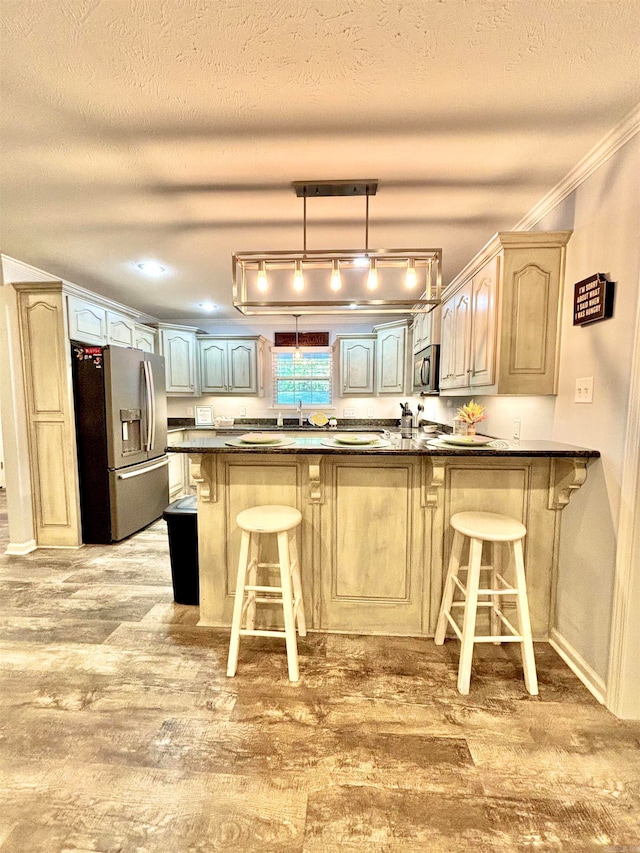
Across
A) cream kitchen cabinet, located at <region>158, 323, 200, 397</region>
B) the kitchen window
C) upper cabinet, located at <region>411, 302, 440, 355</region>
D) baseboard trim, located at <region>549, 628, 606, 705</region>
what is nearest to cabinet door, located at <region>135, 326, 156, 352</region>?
cream kitchen cabinet, located at <region>158, 323, 200, 397</region>

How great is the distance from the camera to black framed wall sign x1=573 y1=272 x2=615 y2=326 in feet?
5.31

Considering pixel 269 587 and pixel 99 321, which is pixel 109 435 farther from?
pixel 269 587

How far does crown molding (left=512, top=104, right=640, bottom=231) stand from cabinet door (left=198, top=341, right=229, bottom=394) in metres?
3.87

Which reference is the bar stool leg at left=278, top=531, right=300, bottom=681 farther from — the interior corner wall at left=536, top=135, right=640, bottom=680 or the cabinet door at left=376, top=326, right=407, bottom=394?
the cabinet door at left=376, top=326, right=407, bottom=394

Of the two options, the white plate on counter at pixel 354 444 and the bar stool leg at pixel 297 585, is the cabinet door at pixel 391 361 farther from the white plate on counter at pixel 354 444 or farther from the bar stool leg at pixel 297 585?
the bar stool leg at pixel 297 585

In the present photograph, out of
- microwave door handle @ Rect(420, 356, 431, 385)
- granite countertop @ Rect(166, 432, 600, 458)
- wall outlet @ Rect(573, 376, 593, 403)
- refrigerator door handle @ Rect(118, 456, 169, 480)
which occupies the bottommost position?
Result: refrigerator door handle @ Rect(118, 456, 169, 480)

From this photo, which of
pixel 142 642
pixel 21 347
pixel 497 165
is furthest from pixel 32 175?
pixel 142 642

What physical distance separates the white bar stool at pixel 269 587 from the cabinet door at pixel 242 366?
329cm

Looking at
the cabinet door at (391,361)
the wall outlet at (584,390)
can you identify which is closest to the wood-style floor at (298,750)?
the wall outlet at (584,390)

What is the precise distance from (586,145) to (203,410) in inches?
184

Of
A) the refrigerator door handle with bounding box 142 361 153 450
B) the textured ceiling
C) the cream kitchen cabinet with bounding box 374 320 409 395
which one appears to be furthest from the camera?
the cream kitchen cabinet with bounding box 374 320 409 395

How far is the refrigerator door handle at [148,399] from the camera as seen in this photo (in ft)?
11.9

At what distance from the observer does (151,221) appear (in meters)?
2.36

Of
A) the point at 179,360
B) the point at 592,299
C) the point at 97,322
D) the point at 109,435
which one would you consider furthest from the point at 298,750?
the point at 179,360
